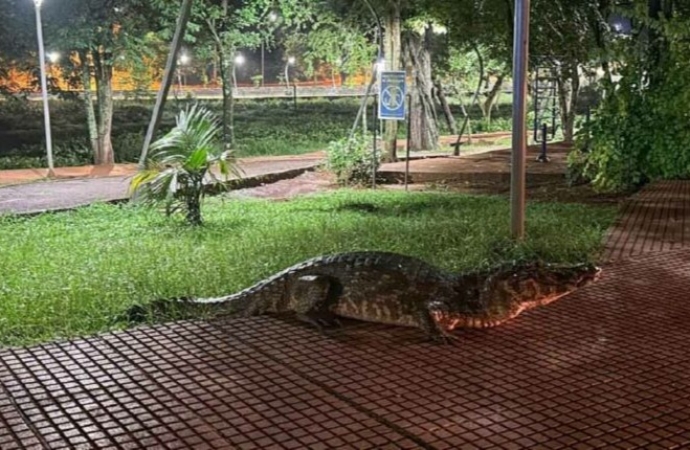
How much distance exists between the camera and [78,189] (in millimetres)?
15734

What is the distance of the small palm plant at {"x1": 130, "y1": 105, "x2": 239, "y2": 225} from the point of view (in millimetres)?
9492

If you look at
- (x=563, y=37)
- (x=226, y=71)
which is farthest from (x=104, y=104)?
(x=563, y=37)

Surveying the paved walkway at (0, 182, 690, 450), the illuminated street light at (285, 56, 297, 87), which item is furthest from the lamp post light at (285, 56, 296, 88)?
the paved walkway at (0, 182, 690, 450)

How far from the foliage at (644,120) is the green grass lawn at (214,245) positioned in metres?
1.96

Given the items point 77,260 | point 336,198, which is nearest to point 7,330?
point 77,260

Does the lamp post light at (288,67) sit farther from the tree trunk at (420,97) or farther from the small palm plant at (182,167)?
the small palm plant at (182,167)

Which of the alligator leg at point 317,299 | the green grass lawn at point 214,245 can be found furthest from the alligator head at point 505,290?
the green grass lawn at point 214,245

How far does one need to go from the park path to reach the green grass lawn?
1.68m

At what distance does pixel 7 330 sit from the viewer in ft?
16.2

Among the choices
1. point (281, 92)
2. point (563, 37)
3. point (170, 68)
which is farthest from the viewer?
point (281, 92)

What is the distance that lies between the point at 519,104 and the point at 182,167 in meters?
4.27

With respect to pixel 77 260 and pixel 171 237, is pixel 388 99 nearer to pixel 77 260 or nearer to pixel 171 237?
pixel 171 237

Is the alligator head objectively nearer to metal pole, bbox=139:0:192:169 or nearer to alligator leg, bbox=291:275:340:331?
alligator leg, bbox=291:275:340:331

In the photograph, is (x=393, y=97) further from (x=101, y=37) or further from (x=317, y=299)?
(x=101, y=37)
